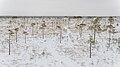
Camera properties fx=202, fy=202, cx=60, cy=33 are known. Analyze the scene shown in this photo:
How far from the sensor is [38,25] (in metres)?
2.11

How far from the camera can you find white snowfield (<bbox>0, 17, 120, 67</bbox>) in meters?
2.01

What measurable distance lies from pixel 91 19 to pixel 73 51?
0.38 metres

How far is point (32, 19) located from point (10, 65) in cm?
51

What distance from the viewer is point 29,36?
2084 mm

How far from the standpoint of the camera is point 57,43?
2.07m

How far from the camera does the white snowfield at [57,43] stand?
2.01m

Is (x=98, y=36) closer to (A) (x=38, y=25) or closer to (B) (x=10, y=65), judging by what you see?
(A) (x=38, y=25)
